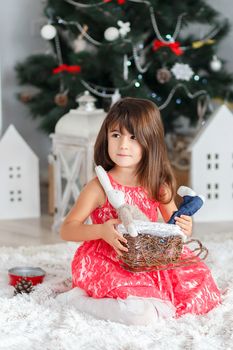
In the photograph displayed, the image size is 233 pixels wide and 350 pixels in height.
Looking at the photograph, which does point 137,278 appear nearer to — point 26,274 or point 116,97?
point 26,274

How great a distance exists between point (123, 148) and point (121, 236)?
9.5 inches

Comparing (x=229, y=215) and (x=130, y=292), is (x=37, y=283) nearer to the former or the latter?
(x=130, y=292)

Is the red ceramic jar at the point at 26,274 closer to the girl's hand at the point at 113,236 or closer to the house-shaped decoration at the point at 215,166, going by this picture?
the girl's hand at the point at 113,236

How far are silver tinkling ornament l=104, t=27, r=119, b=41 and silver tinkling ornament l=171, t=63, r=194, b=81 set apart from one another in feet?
1.01

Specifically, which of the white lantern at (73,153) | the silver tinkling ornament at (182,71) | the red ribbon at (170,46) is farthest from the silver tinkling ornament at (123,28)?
the white lantern at (73,153)

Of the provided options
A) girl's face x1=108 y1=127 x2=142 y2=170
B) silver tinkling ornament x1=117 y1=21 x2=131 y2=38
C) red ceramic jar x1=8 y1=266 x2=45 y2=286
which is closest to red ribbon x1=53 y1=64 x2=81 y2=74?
silver tinkling ornament x1=117 y1=21 x2=131 y2=38

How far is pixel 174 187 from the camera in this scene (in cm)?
205

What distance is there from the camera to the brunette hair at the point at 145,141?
1.96 metres

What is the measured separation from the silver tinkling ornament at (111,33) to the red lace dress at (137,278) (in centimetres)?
133

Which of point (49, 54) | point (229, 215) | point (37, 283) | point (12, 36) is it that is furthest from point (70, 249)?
point (12, 36)

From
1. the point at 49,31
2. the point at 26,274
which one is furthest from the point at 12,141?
the point at 26,274

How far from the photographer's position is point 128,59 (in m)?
3.40

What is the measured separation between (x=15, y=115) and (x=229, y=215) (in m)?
1.32

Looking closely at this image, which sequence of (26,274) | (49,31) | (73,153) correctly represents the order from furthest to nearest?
(49,31), (73,153), (26,274)
